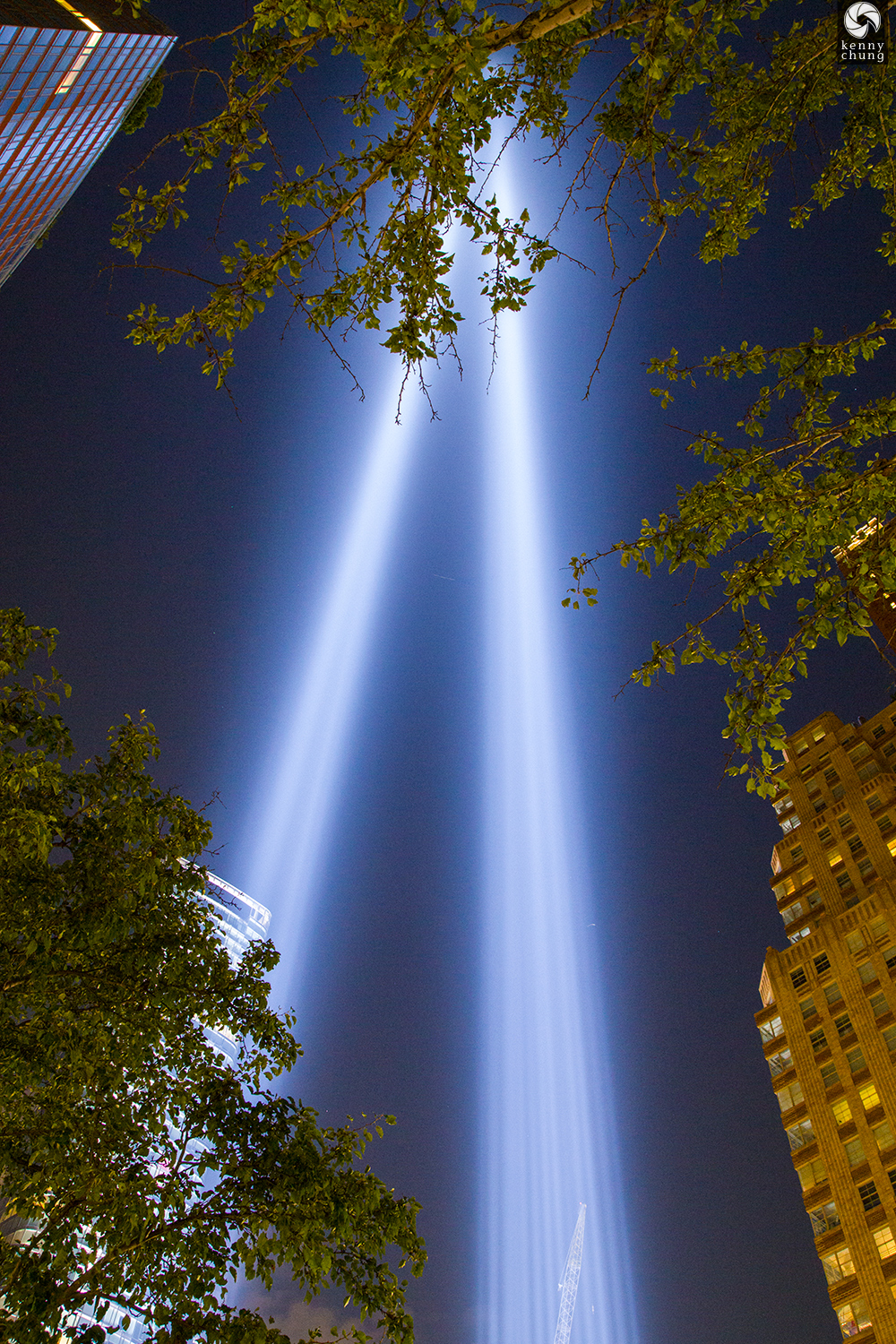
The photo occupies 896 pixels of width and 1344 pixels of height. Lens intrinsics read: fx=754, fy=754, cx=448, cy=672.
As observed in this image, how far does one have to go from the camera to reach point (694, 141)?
8078 millimetres

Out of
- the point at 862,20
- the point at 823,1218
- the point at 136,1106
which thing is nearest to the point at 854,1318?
the point at 823,1218

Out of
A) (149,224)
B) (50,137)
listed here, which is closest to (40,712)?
(149,224)

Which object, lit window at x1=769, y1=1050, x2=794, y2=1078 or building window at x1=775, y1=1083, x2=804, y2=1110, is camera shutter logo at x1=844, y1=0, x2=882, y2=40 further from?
lit window at x1=769, y1=1050, x2=794, y2=1078

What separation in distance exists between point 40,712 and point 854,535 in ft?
33.1

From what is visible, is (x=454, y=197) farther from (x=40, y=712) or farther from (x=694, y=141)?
(x=40, y=712)

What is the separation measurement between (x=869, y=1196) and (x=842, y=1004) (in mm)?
8817

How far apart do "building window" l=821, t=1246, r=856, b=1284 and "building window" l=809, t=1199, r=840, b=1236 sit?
98cm

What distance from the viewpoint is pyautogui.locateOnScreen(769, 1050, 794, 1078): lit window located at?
139 ft

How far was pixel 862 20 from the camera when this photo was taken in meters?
6.55

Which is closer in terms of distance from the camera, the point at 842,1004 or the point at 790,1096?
the point at 842,1004

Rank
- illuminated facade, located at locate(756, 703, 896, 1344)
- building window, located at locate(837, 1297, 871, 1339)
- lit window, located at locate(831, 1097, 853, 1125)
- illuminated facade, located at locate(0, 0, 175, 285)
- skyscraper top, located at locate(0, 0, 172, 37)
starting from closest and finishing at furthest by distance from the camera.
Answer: building window, located at locate(837, 1297, 871, 1339)
illuminated facade, located at locate(756, 703, 896, 1344)
lit window, located at locate(831, 1097, 853, 1125)
skyscraper top, located at locate(0, 0, 172, 37)
illuminated facade, located at locate(0, 0, 175, 285)

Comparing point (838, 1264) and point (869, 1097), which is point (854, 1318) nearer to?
point (838, 1264)

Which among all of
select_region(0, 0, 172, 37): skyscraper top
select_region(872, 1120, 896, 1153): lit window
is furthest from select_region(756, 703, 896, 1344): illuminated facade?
select_region(0, 0, 172, 37): skyscraper top

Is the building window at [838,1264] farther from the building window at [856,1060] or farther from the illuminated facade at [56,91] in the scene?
the illuminated facade at [56,91]
